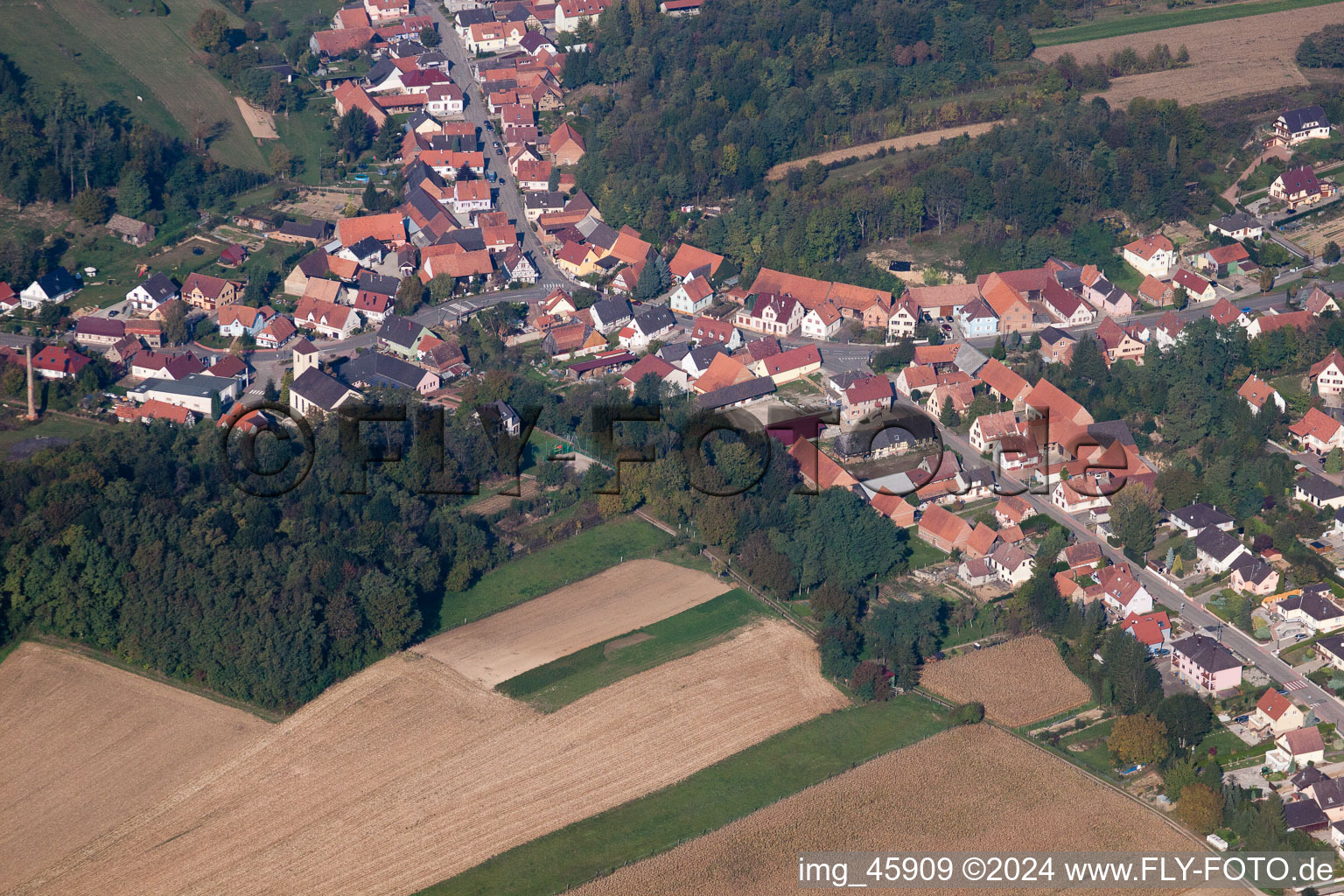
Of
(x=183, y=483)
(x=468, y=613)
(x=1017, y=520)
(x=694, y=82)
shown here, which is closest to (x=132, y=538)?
(x=183, y=483)

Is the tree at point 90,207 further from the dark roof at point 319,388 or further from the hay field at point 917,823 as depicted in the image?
the hay field at point 917,823

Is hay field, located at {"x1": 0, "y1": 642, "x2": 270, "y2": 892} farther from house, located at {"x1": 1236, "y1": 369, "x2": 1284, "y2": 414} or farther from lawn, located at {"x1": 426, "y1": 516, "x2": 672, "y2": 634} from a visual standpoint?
house, located at {"x1": 1236, "y1": 369, "x2": 1284, "y2": 414}

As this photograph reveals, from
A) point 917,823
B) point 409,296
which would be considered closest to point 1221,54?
point 409,296

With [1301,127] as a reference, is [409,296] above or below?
below

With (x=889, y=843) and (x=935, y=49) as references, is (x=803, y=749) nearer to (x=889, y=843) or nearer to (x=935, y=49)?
(x=889, y=843)

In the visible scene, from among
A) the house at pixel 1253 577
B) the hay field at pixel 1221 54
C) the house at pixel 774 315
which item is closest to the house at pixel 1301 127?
the hay field at pixel 1221 54

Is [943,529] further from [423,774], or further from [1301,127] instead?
[1301,127]

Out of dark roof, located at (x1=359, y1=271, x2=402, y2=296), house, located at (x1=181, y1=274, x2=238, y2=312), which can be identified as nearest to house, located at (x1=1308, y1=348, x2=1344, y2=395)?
dark roof, located at (x1=359, y1=271, x2=402, y2=296)
